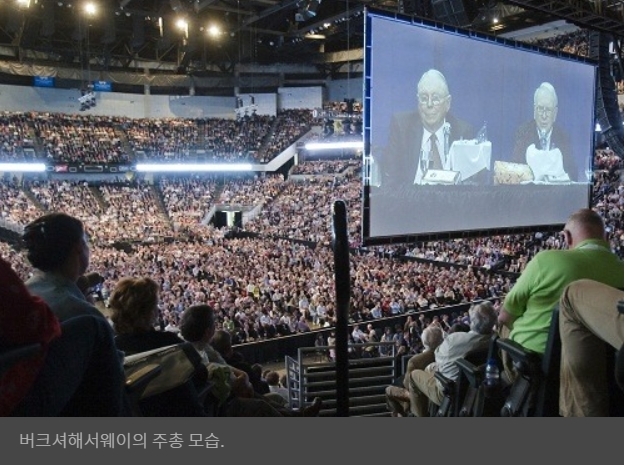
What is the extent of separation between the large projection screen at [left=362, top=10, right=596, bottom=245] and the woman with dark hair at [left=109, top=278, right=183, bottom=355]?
426cm

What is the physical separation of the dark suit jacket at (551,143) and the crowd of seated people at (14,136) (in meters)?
24.4

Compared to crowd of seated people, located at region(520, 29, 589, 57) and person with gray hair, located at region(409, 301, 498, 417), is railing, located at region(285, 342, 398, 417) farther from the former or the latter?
crowd of seated people, located at region(520, 29, 589, 57)

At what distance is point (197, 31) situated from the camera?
24.8 meters

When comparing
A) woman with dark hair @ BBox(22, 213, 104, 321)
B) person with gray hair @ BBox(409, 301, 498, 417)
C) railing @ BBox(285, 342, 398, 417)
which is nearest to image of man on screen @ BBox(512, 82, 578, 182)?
railing @ BBox(285, 342, 398, 417)

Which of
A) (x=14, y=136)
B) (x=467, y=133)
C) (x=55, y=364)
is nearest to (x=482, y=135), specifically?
(x=467, y=133)

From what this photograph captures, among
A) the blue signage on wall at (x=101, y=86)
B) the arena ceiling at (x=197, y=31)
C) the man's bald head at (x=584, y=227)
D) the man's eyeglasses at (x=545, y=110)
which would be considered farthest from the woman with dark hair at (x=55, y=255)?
the blue signage on wall at (x=101, y=86)

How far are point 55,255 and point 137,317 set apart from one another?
22.8 inches

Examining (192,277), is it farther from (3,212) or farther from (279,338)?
(3,212)

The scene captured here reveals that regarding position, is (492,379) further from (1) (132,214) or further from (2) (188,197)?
(2) (188,197)

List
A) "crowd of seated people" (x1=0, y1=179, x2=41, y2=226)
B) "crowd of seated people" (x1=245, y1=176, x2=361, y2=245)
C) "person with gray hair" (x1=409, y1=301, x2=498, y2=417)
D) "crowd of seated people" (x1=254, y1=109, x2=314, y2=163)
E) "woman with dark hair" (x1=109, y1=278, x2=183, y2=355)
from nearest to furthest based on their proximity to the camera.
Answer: "woman with dark hair" (x1=109, y1=278, x2=183, y2=355) < "person with gray hair" (x1=409, y1=301, x2=498, y2=417) < "crowd of seated people" (x1=0, y1=179, x2=41, y2=226) < "crowd of seated people" (x1=245, y1=176, x2=361, y2=245) < "crowd of seated people" (x1=254, y1=109, x2=314, y2=163)

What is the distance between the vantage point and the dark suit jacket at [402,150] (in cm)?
625

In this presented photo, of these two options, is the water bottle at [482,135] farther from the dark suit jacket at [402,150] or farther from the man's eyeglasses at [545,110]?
the man's eyeglasses at [545,110]

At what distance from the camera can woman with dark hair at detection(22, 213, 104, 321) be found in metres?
1.45

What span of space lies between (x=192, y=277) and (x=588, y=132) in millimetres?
9620
